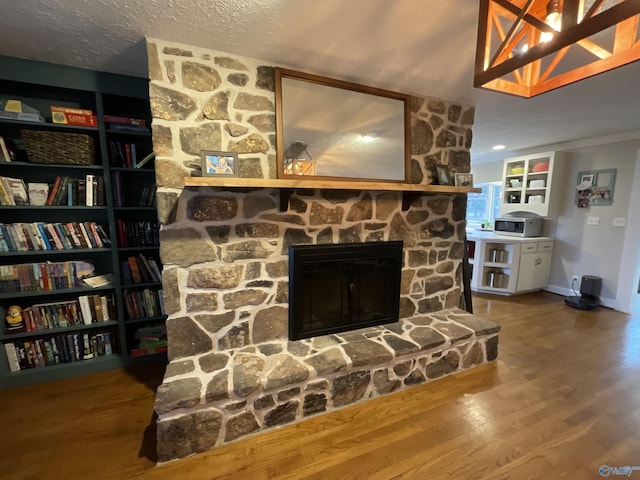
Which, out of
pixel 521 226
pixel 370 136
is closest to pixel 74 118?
pixel 370 136

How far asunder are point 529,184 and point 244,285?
Result: 4.56 meters

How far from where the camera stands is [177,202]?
1.64 metres

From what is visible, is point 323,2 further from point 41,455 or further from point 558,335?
point 558,335

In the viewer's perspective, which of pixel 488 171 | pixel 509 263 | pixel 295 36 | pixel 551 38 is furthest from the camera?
pixel 488 171

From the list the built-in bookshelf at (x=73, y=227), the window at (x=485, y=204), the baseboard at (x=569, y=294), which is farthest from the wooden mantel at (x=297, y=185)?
the window at (x=485, y=204)

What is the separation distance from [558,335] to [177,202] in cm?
363

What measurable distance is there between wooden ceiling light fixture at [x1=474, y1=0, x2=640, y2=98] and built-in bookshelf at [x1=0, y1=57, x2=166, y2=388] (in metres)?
1.91

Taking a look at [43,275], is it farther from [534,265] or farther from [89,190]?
[534,265]

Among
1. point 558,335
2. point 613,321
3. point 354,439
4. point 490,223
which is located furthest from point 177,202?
point 490,223

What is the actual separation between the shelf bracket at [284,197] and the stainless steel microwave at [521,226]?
3.84 metres

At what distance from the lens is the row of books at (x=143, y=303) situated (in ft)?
7.07

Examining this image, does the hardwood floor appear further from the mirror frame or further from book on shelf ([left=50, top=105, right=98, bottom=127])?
book on shelf ([left=50, top=105, right=98, bottom=127])

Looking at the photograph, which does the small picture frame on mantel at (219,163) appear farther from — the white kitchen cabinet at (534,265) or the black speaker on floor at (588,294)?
the black speaker on floor at (588,294)

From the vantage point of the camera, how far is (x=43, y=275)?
1.94 m
